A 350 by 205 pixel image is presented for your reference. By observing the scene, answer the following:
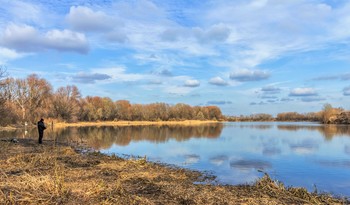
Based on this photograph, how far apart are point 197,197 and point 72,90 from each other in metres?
83.9

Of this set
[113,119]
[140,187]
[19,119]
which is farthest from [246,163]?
[113,119]

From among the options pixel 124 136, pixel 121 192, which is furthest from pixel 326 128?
pixel 121 192

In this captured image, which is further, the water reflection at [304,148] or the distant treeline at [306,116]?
the distant treeline at [306,116]

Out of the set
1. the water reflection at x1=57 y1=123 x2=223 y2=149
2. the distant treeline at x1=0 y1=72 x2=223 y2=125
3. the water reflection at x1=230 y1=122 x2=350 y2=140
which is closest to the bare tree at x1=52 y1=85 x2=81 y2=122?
the distant treeline at x1=0 y1=72 x2=223 y2=125

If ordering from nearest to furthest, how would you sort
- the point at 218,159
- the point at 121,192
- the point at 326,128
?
the point at 121,192
the point at 218,159
the point at 326,128

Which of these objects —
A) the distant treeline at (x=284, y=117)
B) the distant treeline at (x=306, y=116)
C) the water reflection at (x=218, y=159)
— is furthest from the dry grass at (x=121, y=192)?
the distant treeline at (x=284, y=117)

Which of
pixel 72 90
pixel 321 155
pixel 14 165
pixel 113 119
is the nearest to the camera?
pixel 14 165

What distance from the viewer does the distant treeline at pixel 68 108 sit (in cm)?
6526

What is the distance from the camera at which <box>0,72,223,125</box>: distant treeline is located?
65262 mm

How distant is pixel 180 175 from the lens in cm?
1174

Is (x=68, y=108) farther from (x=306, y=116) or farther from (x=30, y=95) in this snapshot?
(x=306, y=116)

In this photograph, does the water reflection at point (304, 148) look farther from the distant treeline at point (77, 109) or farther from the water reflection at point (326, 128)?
the distant treeline at point (77, 109)

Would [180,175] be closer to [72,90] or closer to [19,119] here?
[19,119]

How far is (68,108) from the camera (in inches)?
3019
